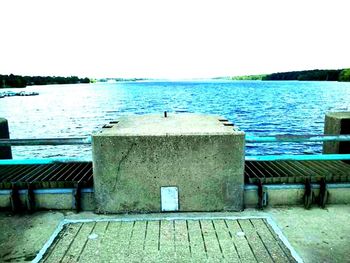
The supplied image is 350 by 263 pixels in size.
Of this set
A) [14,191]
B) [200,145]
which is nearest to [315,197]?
[200,145]

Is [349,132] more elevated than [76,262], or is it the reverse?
[349,132]

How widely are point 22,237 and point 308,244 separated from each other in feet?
11.0

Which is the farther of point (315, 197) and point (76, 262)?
point (315, 197)

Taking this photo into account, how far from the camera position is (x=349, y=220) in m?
4.11

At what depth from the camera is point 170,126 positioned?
179 inches

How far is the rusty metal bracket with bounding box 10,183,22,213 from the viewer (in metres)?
4.36

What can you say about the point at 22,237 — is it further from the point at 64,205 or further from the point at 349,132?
the point at 349,132

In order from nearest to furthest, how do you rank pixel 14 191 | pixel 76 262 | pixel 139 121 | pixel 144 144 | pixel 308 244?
pixel 76 262
pixel 308 244
pixel 144 144
pixel 14 191
pixel 139 121

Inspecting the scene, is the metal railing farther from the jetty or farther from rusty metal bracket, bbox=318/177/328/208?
rusty metal bracket, bbox=318/177/328/208

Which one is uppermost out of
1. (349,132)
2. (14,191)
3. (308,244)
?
(349,132)

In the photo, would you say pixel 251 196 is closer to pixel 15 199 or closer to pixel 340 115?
pixel 340 115

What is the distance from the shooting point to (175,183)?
4195 millimetres

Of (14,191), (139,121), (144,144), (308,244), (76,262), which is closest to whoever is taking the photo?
(76,262)

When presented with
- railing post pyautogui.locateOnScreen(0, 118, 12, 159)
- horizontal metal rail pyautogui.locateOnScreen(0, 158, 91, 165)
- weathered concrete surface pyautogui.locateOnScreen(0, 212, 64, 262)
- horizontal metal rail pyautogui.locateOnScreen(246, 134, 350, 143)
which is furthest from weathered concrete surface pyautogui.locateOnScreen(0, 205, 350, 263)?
railing post pyautogui.locateOnScreen(0, 118, 12, 159)
